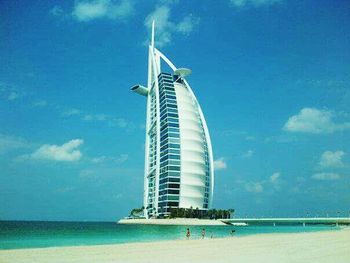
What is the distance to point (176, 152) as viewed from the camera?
4387 inches

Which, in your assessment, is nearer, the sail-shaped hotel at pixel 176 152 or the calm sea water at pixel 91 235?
the calm sea water at pixel 91 235

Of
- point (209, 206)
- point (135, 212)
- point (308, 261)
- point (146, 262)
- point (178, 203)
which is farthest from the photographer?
point (135, 212)

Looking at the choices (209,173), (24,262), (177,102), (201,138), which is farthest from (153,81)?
(24,262)

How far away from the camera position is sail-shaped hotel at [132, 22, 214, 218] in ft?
361

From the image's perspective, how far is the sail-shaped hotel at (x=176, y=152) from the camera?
110 metres

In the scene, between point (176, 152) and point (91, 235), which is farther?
point (176, 152)

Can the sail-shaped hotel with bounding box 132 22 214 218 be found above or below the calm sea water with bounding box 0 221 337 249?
above

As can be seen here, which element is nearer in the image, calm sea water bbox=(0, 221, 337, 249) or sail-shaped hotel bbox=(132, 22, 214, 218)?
calm sea water bbox=(0, 221, 337, 249)

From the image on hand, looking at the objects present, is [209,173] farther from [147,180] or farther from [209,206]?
[147,180]

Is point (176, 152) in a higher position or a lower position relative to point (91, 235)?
higher

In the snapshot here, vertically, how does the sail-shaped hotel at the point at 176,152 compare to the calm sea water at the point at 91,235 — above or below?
above

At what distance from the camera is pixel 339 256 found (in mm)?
18328

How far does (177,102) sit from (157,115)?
22.0 feet

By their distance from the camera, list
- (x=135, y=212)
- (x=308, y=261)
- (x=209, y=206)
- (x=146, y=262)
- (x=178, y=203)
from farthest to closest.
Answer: (x=135, y=212) < (x=209, y=206) < (x=178, y=203) < (x=146, y=262) < (x=308, y=261)
